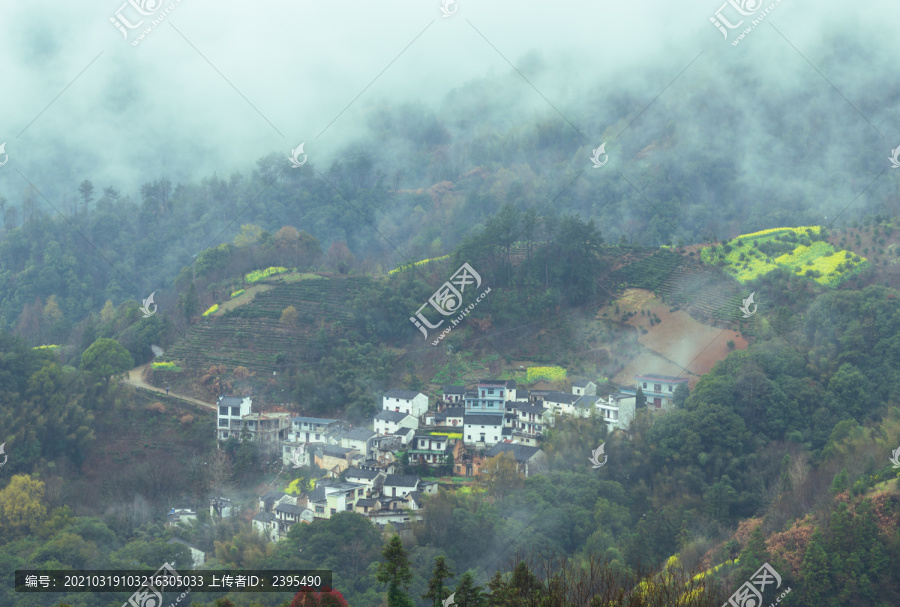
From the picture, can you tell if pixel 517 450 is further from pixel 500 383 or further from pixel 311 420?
pixel 311 420

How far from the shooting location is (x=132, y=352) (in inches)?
1196

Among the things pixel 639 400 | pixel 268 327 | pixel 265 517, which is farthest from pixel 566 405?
pixel 268 327

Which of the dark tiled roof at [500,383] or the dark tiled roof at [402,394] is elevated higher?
the dark tiled roof at [500,383]

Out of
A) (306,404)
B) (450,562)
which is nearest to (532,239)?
(306,404)

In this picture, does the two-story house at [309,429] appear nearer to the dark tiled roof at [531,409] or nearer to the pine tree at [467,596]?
the dark tiled roof at [531,409]

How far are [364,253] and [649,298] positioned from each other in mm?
18637

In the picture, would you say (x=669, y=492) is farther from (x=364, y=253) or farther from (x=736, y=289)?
(x=364, y=253)

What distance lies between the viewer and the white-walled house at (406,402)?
2628cm

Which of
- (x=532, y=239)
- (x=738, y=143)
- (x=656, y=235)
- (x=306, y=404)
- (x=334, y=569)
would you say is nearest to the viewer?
(x=334, y=569)

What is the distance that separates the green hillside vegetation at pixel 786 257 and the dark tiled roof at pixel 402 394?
10980 millimetres

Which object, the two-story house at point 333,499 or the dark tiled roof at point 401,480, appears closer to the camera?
the two-story house at point 333,499

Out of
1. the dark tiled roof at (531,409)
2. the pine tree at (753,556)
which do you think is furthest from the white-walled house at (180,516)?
the pine tree at (753,556)

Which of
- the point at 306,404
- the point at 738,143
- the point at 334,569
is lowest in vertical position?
the point at 334,569

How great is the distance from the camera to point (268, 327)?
3066 cm
